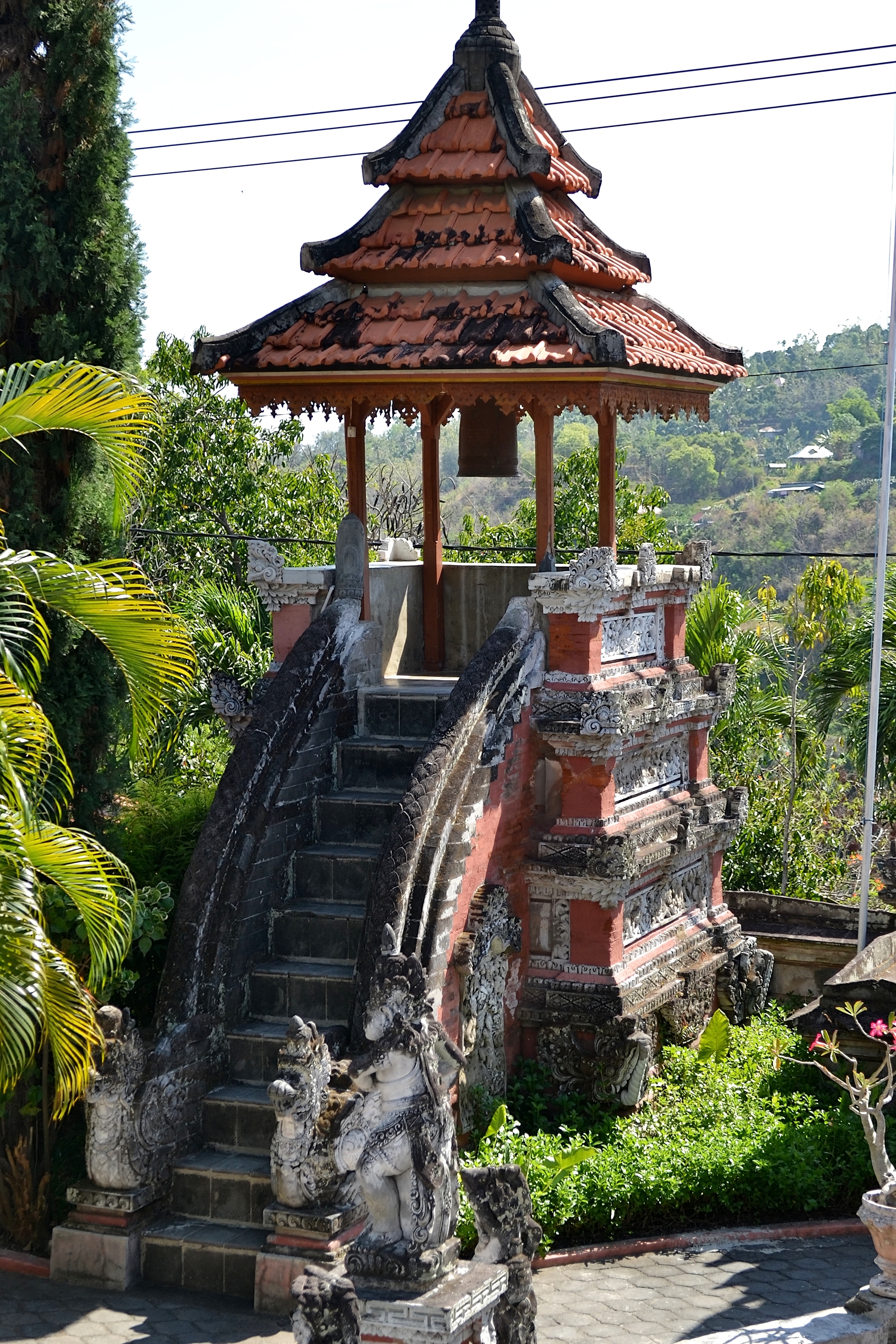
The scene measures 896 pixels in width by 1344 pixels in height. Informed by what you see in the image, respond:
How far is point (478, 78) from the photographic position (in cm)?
1128

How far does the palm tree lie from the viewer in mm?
6809

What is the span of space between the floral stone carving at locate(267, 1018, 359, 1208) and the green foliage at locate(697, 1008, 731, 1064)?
4.15m

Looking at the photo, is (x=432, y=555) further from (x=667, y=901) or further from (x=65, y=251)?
(x=65, y=251)

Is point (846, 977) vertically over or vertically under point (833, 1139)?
over

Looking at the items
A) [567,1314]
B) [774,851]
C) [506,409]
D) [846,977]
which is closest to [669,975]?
[846,977]

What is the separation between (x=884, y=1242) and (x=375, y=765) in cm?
465

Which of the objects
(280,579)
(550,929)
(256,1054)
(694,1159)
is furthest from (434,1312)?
(280,579)

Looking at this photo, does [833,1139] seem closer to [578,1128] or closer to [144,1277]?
[578,1128]

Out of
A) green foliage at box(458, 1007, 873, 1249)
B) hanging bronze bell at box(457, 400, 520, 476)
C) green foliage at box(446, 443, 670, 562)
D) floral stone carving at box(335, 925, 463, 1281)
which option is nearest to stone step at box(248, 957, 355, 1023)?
green foliage at box(458, 1007, 873, 1249)

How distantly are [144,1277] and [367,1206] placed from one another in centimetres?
231

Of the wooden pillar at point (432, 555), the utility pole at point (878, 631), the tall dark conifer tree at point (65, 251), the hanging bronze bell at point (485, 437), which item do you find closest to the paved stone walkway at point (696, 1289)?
the utility pole at point (878, 631)

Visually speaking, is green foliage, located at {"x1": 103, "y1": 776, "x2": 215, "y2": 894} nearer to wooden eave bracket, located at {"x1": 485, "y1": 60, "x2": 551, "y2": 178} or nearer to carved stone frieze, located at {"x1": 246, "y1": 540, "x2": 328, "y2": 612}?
carved stone frieze, located at {"x1": 246, "y1": 540, "x2": 328, "y2": 612}

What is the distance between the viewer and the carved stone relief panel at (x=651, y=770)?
11.3 meters

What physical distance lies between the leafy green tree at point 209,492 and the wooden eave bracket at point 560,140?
28.1 feet
